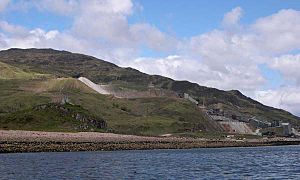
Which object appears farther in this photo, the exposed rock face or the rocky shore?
Result: the exposed rock face

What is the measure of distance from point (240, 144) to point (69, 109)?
62555 millimetres

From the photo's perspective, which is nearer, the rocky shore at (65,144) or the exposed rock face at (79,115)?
the rocky shore at (65,144)

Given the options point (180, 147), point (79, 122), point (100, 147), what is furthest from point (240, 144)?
point (100, 147)

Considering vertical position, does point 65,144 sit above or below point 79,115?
below

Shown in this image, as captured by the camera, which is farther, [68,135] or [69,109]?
[69,109]

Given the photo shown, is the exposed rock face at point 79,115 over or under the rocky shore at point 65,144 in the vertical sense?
over

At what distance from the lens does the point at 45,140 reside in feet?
430

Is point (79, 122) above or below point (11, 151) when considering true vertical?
above

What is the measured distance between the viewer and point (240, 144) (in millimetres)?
188500

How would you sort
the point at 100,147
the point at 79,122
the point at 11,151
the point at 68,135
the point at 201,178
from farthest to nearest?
the point at 79,122, the point at 68,135, the point at 100,147, the point at 11,151, the point at 201,178

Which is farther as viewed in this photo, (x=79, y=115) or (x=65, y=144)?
(x=79, y=115)

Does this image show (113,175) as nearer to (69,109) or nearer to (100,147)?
(100,147)

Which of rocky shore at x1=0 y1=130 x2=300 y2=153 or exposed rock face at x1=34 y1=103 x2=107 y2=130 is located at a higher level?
exposed rock face at x1=34 y1=103 x2=107 y2=130

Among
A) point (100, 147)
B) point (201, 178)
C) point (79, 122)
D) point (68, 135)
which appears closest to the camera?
point (201, 178)
